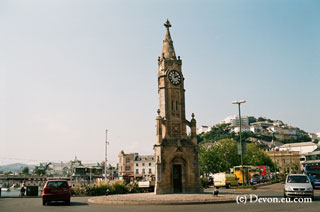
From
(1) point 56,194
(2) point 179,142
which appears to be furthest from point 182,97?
(1) point 56,194

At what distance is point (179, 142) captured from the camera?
94.4ft

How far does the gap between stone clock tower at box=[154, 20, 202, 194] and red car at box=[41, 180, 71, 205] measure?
33.0 ft

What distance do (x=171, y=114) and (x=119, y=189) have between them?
10351 millimetres

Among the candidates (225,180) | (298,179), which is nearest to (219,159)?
(225,180)

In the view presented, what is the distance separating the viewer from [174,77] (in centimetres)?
3061

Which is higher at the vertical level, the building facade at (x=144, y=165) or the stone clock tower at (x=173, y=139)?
the stone clock tower at (x=173, y=139)

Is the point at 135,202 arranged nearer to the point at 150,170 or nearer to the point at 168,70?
the point at 168,70

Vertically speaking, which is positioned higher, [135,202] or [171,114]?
[171,114]

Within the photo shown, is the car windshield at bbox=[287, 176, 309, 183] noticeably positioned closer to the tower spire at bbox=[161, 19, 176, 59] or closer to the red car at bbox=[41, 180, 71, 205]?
the red car at bbox=[41, 180, 71, 205]

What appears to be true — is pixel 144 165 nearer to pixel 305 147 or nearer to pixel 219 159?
pixel 219 159

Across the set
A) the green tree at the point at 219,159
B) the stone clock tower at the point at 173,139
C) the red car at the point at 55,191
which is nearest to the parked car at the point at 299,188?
the stone clock tower at the point at 173,139

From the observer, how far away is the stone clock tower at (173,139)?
27797 millimetres

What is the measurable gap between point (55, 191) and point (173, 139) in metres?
13.2

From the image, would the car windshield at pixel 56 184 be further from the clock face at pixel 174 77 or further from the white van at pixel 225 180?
the white van at pixel 225 180
